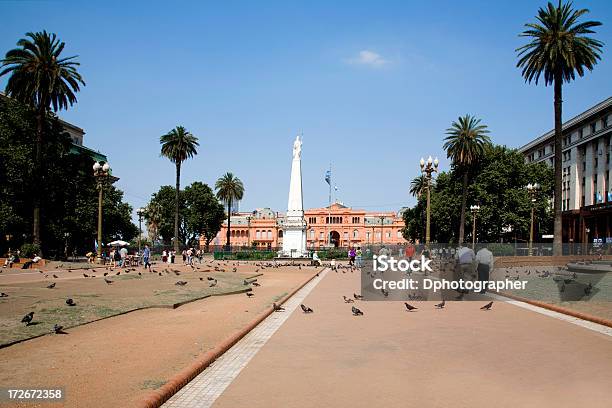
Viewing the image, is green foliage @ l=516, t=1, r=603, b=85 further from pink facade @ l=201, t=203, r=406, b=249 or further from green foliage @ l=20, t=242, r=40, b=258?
pink facade @ l=201, t=203, r=406, b=249

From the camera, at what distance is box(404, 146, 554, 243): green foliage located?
66062 millimetres

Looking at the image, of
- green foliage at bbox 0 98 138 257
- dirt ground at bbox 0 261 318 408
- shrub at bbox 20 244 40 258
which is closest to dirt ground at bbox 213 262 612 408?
dirt ground at bbox 0 261 318 408

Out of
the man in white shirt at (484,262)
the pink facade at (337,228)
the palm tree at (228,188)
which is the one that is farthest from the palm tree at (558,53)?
the pink facade at (337,228)

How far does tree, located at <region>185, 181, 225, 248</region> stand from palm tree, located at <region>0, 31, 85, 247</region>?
57.7 metres

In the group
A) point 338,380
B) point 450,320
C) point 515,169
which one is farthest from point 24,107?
point 515,169

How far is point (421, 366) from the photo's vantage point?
852 cm

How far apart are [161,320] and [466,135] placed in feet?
164

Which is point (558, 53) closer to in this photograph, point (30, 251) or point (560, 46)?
point (560, 46)

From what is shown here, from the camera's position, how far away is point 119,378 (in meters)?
7.20

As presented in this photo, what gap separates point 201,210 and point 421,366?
314ft

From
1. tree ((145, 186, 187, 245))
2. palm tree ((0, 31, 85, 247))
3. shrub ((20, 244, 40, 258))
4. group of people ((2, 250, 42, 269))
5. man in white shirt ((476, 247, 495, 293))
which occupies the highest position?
palm tree ((0, 31, 85, 247))

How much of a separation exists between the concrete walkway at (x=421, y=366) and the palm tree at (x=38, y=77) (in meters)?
34.7

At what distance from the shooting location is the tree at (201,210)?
328 ft

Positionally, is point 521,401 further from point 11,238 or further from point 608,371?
point 11,238
